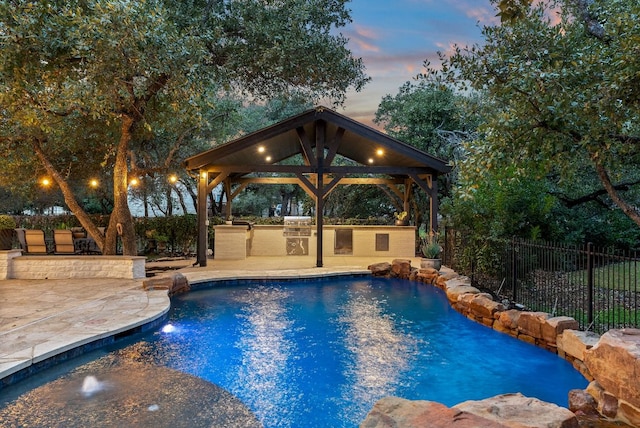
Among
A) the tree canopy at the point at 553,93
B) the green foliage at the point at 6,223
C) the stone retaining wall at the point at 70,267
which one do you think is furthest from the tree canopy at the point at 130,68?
the tree canopy at the point at 553,93

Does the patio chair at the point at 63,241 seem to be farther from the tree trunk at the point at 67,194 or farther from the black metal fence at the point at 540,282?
the black metal fence at the point at 540,282

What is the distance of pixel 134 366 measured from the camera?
4.75m

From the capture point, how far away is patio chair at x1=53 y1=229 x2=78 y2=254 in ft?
35.6

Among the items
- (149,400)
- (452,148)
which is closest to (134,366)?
(149,400)

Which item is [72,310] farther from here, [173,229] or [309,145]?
[173,229]

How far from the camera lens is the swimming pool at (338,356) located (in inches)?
163

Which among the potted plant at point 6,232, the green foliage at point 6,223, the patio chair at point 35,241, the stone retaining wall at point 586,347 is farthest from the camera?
the green foliage at point 6,223

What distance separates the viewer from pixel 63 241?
10945mm

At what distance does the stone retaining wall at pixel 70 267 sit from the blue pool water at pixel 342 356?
180 cm

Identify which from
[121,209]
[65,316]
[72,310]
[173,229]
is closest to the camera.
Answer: [65,316]

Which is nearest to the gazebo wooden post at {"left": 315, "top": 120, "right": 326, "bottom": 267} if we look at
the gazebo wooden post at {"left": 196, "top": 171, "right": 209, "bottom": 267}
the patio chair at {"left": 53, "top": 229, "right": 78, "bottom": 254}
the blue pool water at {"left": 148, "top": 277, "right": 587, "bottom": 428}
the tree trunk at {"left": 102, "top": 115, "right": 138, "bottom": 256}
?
the gazebo wooden post at {"left": 196, "top": 171, "right": 209, "bottom": 267}

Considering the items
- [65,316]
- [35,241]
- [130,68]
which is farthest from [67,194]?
[65,316]

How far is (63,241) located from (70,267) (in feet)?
7.93

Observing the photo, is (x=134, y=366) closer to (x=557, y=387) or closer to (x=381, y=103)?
(x=557, y=387)
